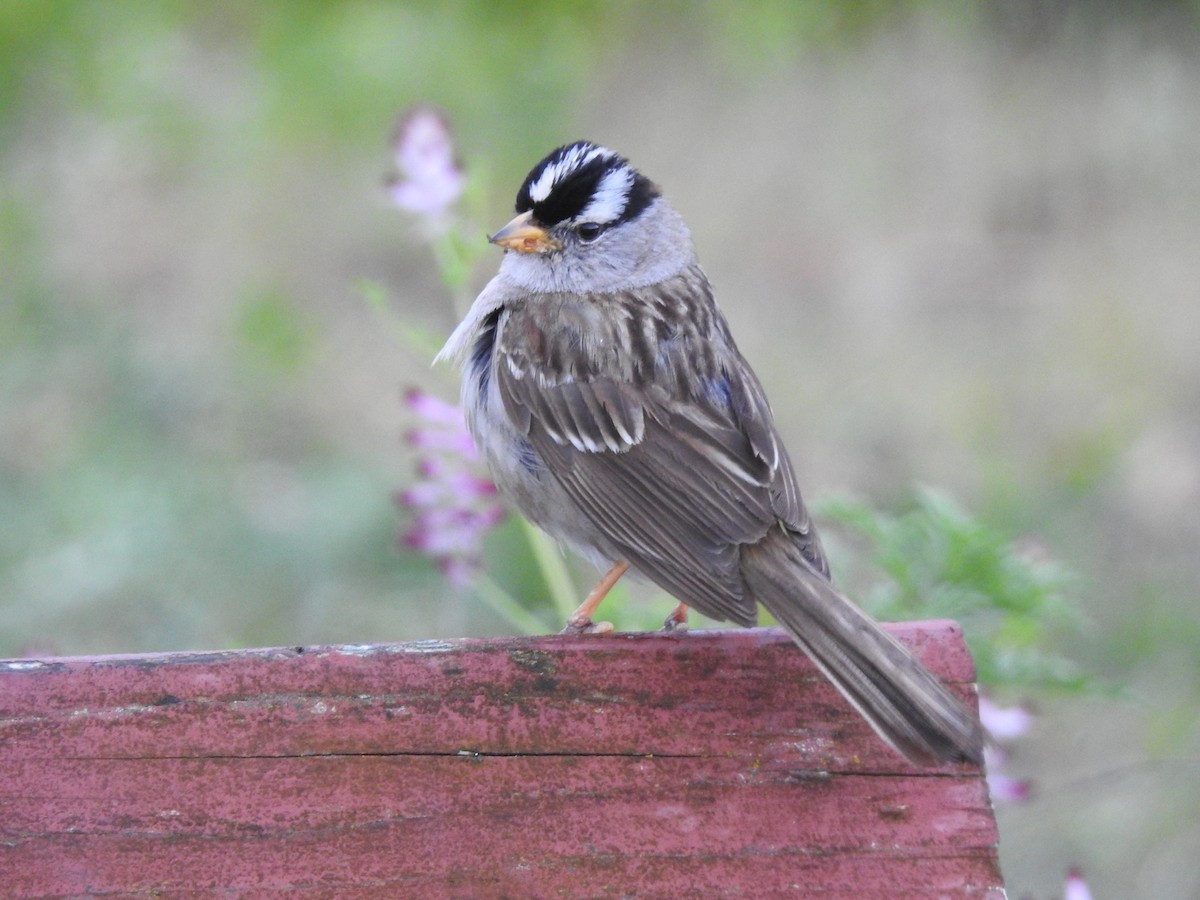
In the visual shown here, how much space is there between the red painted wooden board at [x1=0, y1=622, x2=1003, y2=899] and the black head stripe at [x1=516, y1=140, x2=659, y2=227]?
1578 mm

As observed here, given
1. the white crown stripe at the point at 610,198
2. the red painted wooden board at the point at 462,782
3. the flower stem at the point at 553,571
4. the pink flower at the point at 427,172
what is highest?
the white crown stripe at the point at 610,198

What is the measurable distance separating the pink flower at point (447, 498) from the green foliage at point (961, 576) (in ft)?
2.09

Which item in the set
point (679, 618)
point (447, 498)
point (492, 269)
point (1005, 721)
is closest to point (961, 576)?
point (1005, 721)

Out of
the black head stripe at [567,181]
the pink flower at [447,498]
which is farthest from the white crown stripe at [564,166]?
the pink flower at [447,498]

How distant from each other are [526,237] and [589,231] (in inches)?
6.9

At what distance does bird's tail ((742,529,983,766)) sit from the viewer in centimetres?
173

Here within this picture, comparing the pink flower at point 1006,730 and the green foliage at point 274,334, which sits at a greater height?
the green foliage at point 274,334

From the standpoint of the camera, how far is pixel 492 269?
6.06 metres

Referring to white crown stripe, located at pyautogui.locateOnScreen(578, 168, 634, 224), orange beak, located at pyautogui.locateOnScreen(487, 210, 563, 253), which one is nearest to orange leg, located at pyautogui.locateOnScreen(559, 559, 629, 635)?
orange beak, located at pyautogui.locateOnScreen(487, 210, 563, 253)

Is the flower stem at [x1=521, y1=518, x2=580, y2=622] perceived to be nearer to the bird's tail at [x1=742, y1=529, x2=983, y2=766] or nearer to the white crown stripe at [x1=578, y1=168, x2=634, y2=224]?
the white crown stripe at [x1=578, y1=168, x2=634, y2=224]

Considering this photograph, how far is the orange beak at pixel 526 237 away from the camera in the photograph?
3271 mm

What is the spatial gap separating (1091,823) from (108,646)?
268 cm

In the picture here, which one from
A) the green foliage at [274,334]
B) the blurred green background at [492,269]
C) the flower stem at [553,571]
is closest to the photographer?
the flower stem at [553,571]

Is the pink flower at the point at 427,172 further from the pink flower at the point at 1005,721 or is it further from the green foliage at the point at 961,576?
the pink flower at the point at 1005,721
